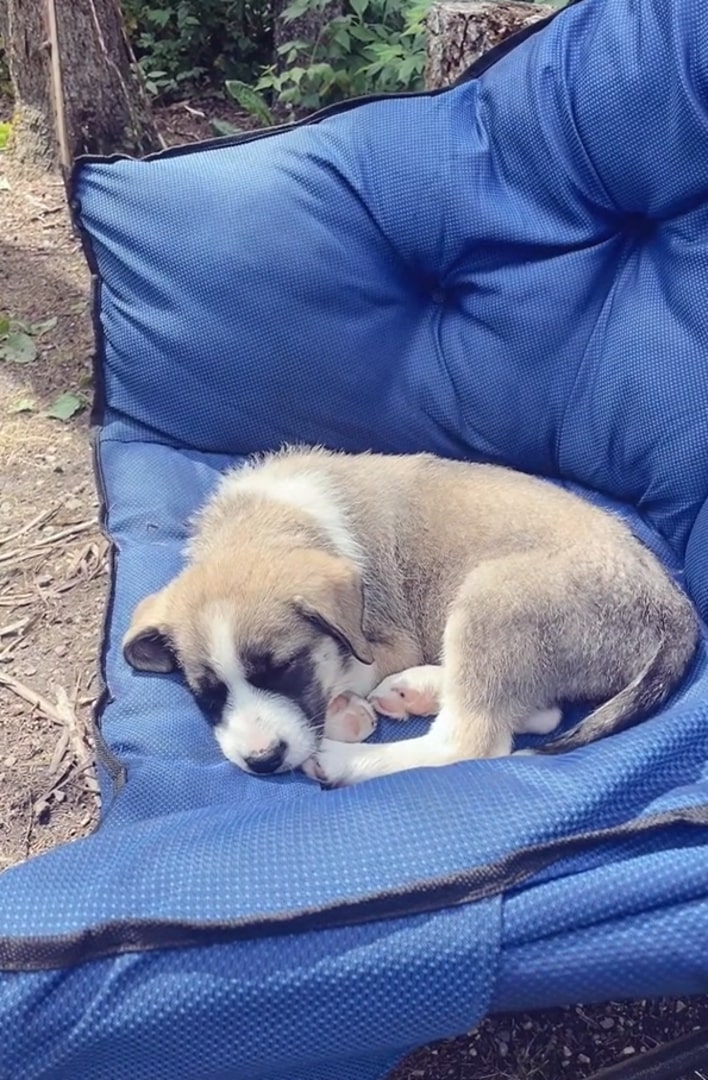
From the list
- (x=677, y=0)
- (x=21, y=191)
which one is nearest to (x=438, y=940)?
(x=677, y=0)

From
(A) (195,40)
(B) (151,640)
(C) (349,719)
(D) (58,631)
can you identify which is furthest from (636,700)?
(A) (195,40)

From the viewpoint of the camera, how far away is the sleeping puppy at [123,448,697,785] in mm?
2803

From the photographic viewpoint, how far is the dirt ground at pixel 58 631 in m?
2.85

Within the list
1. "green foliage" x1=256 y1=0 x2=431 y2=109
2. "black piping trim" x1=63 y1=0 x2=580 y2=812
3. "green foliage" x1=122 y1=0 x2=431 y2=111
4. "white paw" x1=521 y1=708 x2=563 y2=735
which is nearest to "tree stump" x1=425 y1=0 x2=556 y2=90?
"green foliage" x1=122 y1=0 x2=431 y2=111

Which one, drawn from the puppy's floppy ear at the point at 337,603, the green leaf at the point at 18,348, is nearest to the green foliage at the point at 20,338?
the green leaf at the point at 18,348

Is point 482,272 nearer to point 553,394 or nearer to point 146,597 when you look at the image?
point 553,394

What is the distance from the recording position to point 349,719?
3.02 metres

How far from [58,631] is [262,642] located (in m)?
1.41

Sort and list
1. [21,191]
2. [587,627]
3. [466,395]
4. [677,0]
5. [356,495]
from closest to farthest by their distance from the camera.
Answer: [587,627] < [677,0] < [356,495] < [466,395] < [21,191]

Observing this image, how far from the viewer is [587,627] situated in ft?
9.39

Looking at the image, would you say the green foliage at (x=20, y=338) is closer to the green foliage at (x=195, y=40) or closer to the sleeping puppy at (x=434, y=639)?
the sleeping puppy at (x=434, y=639)

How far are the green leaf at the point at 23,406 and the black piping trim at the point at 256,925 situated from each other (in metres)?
3.29

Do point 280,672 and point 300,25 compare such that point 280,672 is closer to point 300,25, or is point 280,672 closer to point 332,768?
point 332,768

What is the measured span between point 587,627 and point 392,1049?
1171 millimetres
